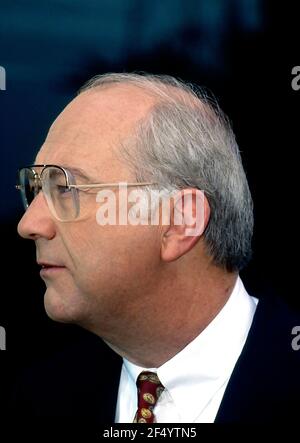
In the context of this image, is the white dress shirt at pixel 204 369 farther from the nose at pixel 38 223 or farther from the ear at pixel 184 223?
the nose at pixel 38 223

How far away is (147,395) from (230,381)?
20 cm

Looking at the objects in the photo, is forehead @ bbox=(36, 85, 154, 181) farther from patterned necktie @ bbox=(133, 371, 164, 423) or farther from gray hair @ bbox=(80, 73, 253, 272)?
patterned necktie @ bbox=(133, 371, 164, 423)

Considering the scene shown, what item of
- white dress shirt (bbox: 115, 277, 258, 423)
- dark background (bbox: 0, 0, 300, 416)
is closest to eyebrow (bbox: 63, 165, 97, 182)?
white dress shirt (bbox: 115, 277, 258, 423)

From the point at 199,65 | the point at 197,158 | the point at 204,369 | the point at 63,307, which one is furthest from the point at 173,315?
the point at 199,65

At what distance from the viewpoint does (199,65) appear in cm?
249

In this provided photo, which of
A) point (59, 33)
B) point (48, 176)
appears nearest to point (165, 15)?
point (59, 33)

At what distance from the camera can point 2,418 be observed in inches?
84.7

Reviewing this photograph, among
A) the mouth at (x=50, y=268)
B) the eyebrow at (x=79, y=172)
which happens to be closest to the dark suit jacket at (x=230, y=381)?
the mouth at (x=50, y=268)

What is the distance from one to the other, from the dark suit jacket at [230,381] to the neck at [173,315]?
11 cm

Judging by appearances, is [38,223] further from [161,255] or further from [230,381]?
[230,381]

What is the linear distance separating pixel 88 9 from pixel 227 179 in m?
0.92

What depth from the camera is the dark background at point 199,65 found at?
2.49 metres
